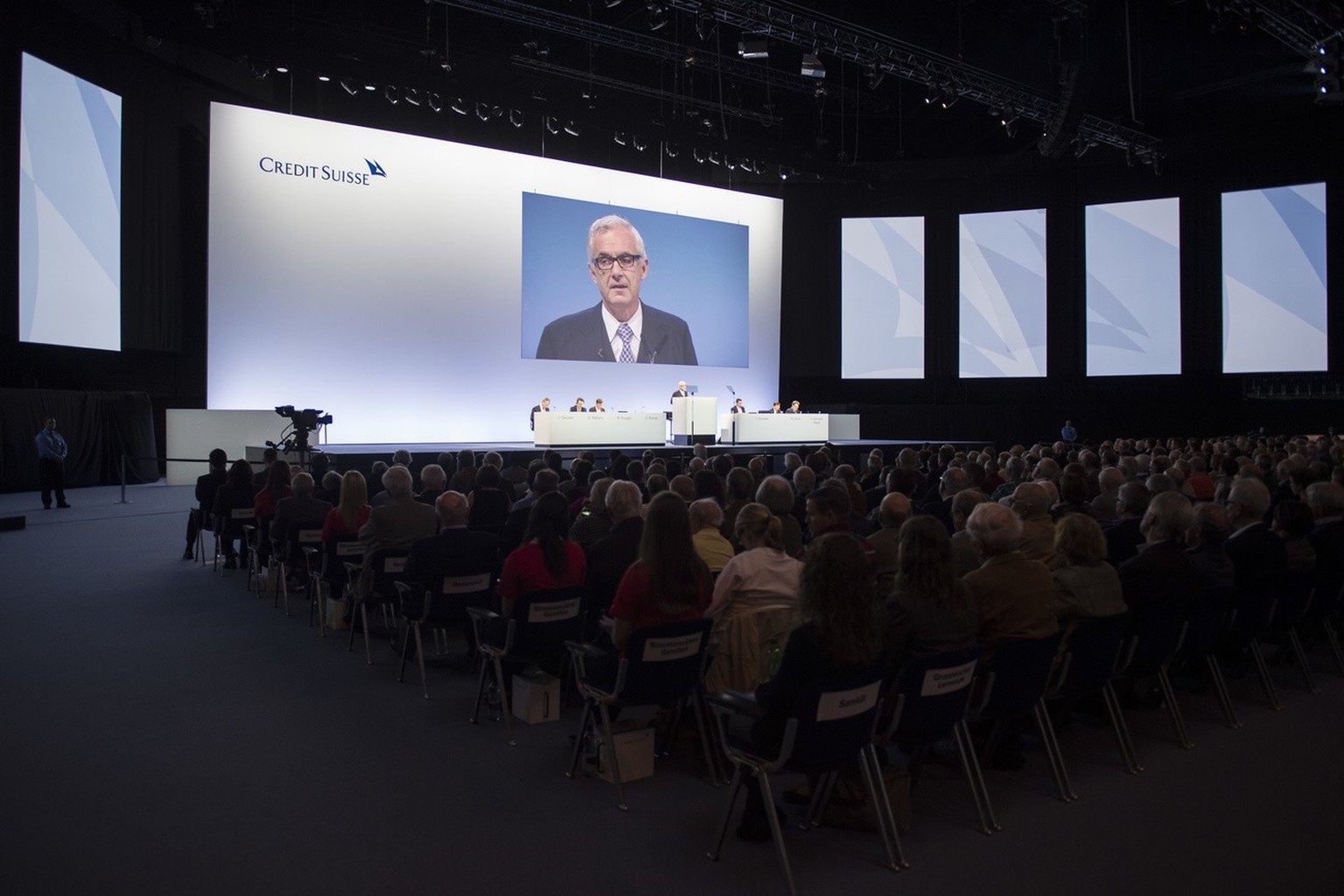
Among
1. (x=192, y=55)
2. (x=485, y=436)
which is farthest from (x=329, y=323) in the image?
(x=192, y=55)

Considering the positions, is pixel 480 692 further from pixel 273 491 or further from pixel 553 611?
pixel 273 491

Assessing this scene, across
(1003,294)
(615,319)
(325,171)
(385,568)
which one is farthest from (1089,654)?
(1003,294)

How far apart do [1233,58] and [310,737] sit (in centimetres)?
1934

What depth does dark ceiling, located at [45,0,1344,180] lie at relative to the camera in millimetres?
13352

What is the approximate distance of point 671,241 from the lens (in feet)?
64.4

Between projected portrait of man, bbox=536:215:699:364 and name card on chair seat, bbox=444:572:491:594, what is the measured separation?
13.1 metres

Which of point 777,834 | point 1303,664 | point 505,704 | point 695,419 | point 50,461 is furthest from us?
point 695,419

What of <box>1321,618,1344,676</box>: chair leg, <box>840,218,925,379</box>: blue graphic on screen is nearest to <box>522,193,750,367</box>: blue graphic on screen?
<box>840,218,925,379</box>: blue graphic on screen

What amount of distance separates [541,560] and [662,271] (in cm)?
1544

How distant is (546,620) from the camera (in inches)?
176

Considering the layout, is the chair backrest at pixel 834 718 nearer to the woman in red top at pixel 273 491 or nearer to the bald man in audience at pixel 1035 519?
the bald man in audience at pixel 1035 519

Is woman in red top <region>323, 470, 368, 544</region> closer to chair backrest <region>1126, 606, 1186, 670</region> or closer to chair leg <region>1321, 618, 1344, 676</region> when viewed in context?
chair backrest <region>1126, 606, 1186, 670</region>

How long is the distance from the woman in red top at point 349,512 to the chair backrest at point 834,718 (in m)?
4.29

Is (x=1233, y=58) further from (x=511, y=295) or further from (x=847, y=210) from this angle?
(x=511, y=295)
